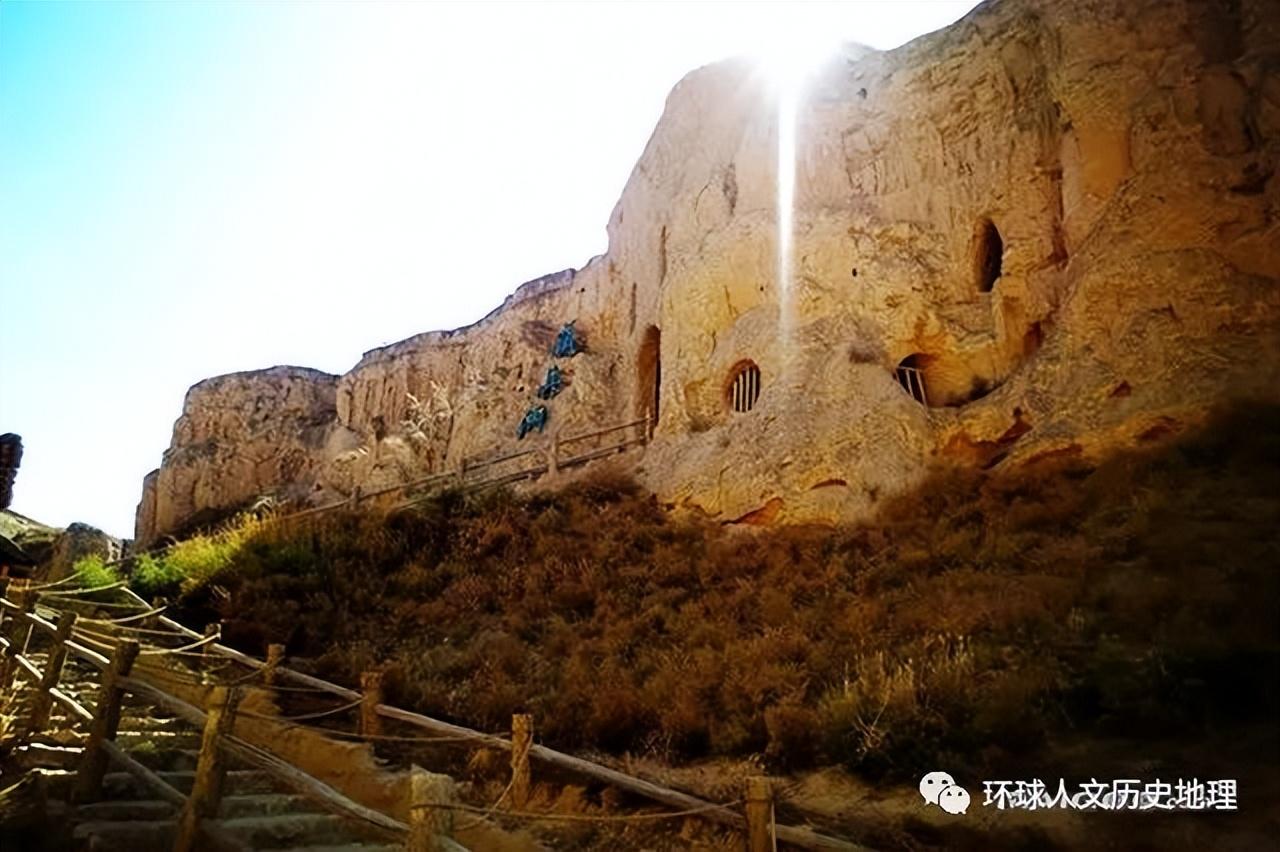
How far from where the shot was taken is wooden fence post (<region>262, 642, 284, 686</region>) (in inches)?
399

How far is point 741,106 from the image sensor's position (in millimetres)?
19812

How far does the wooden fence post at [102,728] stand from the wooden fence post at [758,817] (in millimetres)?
5196

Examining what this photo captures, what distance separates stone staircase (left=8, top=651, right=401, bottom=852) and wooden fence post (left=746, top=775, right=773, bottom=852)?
110 inches

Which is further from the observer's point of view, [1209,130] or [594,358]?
[594,358]

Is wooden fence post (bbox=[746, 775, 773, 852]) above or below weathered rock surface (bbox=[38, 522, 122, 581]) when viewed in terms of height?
below

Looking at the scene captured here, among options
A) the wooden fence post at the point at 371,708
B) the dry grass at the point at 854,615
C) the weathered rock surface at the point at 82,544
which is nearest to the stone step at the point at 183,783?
the wooden fence post at the point at 371,708

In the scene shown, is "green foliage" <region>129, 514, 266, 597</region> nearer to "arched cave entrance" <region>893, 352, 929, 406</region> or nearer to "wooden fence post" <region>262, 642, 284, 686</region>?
"wooden fence post" <region>262, 642, 284, 686</region>

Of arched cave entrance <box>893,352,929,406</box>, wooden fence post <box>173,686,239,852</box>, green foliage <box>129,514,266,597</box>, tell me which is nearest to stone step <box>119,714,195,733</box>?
wooden fence post <box>173,686,239,852</box>

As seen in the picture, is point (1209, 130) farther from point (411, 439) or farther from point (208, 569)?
point (411, 439)

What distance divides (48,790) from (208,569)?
26.5 ft

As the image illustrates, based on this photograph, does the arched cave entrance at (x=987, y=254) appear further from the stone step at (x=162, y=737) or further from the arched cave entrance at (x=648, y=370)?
the stone step at (x=162, y=737)

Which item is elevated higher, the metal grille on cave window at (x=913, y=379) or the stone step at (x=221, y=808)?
the metal grille on cave window at (x=913, y=379)

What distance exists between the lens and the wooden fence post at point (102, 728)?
679 centimetres

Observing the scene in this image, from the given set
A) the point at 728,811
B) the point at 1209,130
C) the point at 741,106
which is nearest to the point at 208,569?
the point at 728,811
